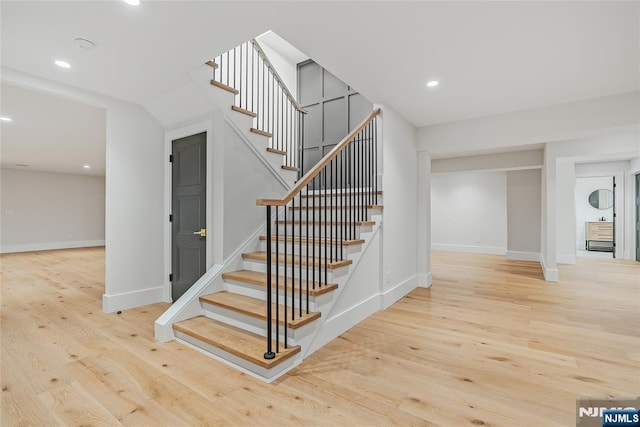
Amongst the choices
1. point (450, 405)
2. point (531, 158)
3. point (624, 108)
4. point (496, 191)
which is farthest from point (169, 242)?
Result: point (496, 191)

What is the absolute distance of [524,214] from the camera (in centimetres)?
700

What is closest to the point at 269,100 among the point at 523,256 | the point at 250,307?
the point at 250,307

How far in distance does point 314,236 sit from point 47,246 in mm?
10703

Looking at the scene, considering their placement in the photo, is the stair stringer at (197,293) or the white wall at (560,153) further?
the white wall at (560,153)

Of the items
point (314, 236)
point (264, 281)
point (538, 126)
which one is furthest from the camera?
point (538, 126)

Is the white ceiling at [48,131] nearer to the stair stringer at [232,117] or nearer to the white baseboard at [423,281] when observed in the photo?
the stair stringer at [232,117]

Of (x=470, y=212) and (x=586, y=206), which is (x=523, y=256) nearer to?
(x=470, y=212)

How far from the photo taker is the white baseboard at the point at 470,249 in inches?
314

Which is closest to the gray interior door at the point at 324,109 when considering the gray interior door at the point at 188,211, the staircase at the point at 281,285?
the staircase at the point at 281,285

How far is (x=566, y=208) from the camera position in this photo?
6680 mm

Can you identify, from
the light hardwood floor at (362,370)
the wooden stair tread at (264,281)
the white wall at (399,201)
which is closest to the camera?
the light hardwood floor at (362,370)

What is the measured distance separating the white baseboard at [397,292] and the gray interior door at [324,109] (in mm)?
2564

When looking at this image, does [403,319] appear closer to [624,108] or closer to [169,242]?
[169,242]

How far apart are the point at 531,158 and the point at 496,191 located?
2543 mm
